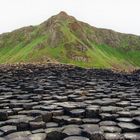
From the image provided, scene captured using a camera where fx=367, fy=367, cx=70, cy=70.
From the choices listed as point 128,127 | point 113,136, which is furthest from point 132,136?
point 128,127

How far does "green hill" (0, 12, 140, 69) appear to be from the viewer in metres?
68.8

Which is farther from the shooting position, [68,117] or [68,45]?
[68,45]

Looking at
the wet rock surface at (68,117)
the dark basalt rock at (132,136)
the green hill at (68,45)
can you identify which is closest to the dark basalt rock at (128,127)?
the wet rock surface at (68,117)

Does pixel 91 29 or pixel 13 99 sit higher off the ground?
pixel 91 29

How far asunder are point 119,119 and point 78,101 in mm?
2619

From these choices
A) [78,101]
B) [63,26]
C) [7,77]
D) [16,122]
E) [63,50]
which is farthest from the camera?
[63,26]

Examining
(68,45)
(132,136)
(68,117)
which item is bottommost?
(132,136)

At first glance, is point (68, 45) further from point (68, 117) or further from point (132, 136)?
point (132, 136)

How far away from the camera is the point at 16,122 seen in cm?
741

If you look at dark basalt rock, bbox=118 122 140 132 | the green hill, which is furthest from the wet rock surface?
the green hill

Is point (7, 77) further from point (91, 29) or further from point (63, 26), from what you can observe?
point (91, 29)

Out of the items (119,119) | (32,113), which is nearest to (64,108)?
(32,113)

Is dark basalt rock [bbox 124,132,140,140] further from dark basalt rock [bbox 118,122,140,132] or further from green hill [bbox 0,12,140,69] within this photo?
green hill [bbox 0,12,140,69]

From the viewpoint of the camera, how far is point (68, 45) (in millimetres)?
73125
